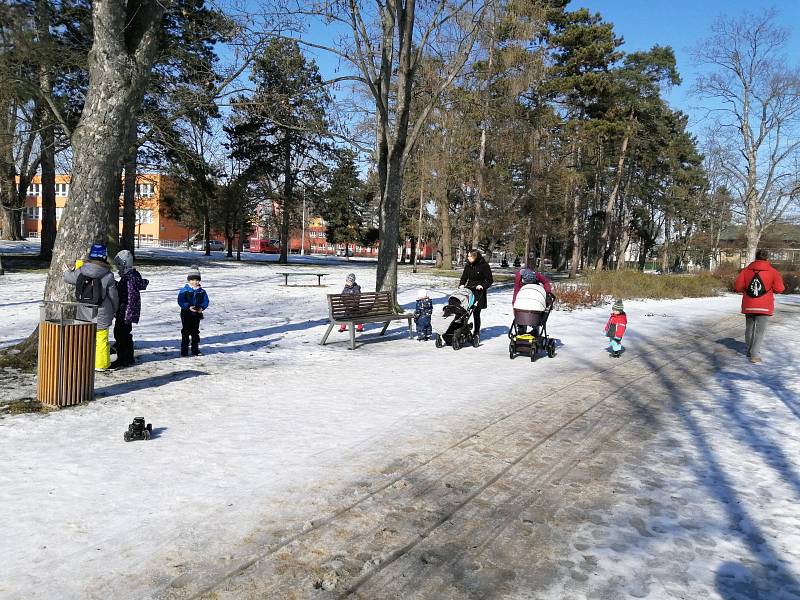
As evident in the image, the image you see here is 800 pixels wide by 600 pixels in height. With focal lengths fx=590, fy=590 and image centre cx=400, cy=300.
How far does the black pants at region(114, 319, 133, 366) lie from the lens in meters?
8.26

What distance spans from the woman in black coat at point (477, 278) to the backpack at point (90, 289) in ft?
21.1

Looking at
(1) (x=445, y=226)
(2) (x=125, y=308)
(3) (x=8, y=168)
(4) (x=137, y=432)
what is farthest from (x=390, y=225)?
(3) (x=8, y=168)

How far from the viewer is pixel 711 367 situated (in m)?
10.3

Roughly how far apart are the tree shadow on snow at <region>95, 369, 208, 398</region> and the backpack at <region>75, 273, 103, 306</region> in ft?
3.62

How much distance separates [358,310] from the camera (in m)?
11.6

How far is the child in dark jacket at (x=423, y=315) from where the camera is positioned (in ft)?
38.5

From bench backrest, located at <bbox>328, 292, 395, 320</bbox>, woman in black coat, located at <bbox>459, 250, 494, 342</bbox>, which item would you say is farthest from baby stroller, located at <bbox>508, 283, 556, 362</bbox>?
bench backrest, located at <bbox>328, 292, 395, 320</bbox>

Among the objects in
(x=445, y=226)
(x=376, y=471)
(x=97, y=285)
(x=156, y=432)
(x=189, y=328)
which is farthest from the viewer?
(x=445, y=226)

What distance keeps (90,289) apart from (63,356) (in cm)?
154

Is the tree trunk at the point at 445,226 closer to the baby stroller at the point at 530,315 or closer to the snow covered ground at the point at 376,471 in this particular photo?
the baby stroller at the point at 530,315

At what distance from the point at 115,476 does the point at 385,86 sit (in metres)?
11.8

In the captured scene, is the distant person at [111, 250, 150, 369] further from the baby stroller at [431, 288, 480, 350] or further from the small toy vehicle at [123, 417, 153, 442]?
the baby stroller at [431, 288, 480, 350]

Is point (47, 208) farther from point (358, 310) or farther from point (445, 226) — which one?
point (358, 310)

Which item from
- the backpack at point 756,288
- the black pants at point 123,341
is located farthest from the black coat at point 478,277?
the black pants at point 123,341
